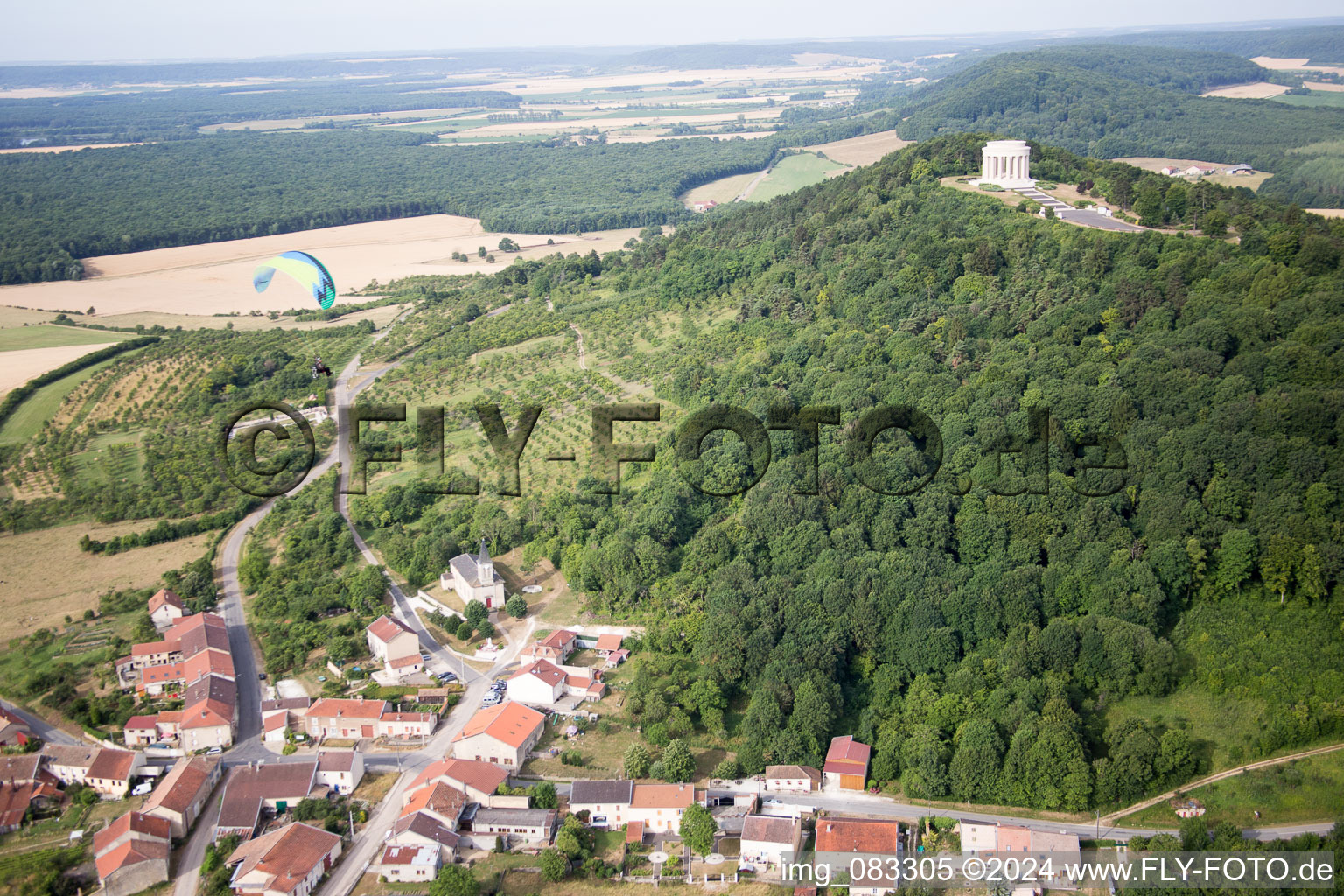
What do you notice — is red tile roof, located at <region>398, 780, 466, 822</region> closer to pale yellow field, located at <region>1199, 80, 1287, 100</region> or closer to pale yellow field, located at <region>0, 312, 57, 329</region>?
pale yellow field, located at <region>0, 312, 57, 329</region>

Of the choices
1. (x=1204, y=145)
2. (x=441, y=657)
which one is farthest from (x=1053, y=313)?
(x=1204, y=145)

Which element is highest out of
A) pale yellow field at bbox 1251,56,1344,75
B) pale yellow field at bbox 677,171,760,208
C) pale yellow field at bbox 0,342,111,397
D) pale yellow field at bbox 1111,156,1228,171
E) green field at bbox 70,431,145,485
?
pale yellow field at bbox 1251,56,1344,75

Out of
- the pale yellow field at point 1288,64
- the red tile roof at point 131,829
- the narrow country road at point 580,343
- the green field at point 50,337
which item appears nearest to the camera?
the red tile roof at point 131,829

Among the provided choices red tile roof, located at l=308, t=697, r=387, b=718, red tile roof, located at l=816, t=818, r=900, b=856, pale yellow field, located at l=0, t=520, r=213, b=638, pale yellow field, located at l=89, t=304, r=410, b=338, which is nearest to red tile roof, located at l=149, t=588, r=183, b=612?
pale yellow field, located at l=0, t=520, r=213, b=638

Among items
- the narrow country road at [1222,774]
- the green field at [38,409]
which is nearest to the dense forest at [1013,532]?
the narrow country road at [1222,774]

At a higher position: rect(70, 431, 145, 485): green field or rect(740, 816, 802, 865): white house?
rect(70, 431, 145, 485): green field

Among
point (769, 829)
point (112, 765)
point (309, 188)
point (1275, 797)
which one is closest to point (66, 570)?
point (112, 765)

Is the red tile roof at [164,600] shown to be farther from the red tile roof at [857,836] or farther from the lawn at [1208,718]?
the lawn at [1208,718]
